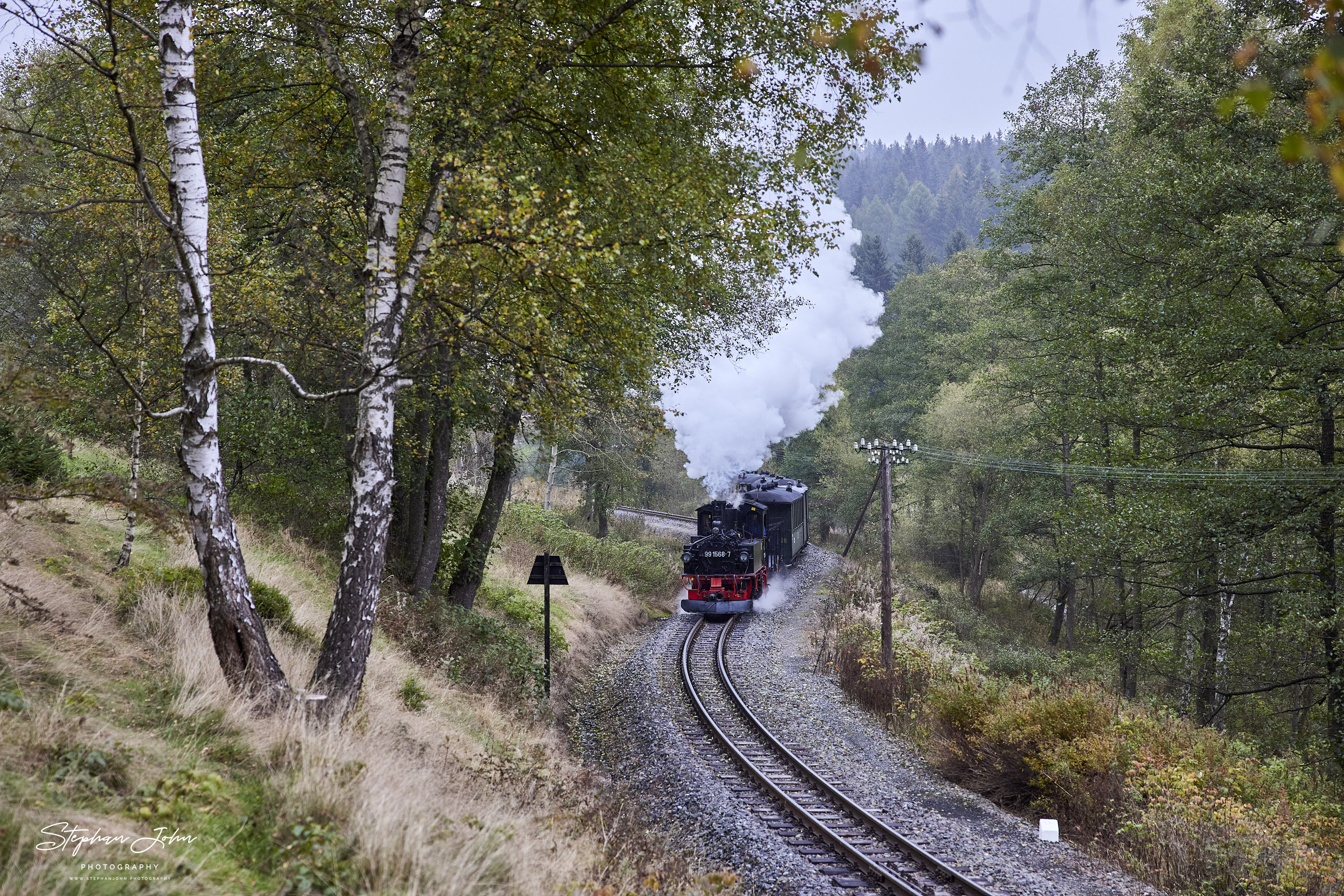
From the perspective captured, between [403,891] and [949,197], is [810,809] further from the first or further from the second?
[949,197]

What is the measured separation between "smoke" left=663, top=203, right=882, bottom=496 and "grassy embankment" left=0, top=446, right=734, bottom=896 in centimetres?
1699

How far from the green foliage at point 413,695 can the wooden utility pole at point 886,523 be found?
9277mm

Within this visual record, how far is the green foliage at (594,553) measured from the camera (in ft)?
78.9

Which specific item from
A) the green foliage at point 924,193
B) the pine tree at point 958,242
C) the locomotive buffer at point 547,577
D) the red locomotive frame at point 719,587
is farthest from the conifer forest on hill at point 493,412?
the green foliage at point 924,193

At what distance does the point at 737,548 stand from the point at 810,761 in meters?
10.9

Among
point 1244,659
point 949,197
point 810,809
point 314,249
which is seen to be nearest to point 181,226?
point 314,249

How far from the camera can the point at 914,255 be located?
7831 centimetres

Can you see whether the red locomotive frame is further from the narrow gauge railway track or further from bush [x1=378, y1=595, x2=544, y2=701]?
bush [x1=378, y1=595, x2=544, y2=701]

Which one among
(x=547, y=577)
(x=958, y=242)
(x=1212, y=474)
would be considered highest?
(x=958, y=242)

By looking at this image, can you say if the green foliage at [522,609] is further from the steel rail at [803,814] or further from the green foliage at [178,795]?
the green foliage at [178,795]

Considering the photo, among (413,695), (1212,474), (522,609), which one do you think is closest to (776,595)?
(522,609)

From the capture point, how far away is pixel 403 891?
162 inches

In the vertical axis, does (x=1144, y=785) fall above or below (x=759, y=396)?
below

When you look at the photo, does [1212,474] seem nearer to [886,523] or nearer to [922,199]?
[886,523]
